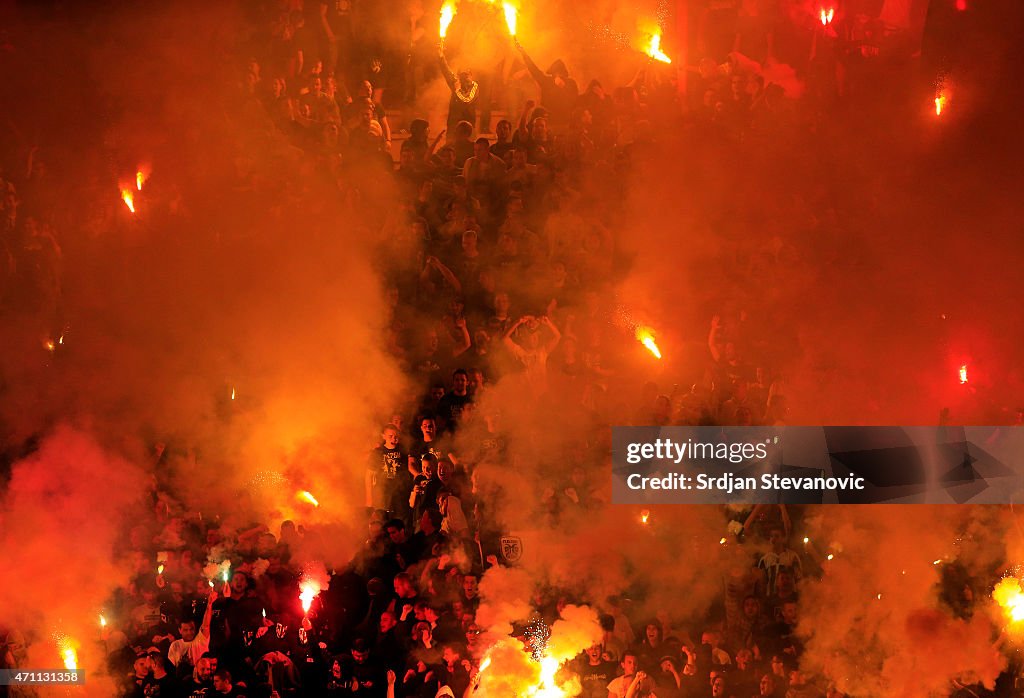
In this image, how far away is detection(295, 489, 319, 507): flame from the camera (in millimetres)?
6039

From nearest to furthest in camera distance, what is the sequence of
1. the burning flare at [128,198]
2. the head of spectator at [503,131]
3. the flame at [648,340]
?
1. the flame at [648,340]
2. the head of spectator at [503,131]
3. the burning flare at [128,198]

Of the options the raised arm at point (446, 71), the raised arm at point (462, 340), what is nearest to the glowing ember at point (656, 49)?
the raised arm at point (446, 71)

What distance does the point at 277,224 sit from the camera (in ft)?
20.8

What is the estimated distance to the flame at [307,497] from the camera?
6039mm

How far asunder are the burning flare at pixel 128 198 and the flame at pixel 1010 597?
5976 millimetres

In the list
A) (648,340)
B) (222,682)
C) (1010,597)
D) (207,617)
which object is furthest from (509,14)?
(1010,597)

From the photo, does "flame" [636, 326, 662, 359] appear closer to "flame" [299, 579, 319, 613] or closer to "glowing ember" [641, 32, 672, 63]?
"glowing ember" [641, 32, 672, 63]

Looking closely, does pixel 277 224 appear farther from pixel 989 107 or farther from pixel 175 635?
pixel 989 107

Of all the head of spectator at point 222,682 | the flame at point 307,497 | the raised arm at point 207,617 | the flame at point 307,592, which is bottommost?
the head of spectator at point 222,682

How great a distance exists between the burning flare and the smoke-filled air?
0.13 feet

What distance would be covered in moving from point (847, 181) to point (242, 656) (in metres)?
4.72

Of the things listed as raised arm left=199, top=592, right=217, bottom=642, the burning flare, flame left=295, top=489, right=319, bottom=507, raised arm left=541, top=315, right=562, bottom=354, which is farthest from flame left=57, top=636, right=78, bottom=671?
raised arm left=541, top=315, right=562, bottom=354

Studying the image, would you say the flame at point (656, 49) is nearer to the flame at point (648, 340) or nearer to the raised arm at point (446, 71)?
the raised arm at point (446, 71)

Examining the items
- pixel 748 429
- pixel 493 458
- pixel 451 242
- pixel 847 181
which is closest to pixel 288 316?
pixel 451 242
